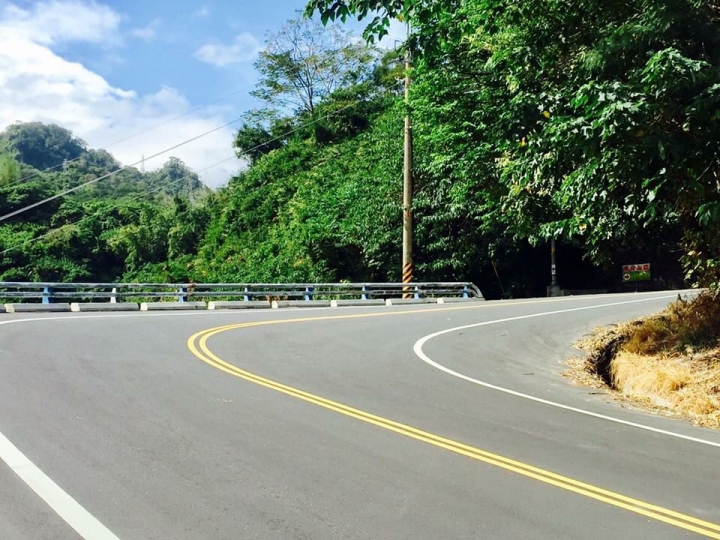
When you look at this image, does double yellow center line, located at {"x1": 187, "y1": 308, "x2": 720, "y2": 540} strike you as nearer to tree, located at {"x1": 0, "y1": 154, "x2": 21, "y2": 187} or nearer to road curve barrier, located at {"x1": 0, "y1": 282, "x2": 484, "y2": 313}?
road curve barrier, located at {"x1": 0, "y1": 282, "x2": 484, "y2": 313}

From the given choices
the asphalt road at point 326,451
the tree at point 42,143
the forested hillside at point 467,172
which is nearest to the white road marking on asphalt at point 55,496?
the asphalt road at point 326,451

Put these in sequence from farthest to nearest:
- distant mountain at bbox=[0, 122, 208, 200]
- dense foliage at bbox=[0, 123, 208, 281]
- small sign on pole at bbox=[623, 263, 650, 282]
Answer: distant mountain at bbox=[0, 122, 208, 200] < dense foliage at bbox=[0, 123, 208, 281] < small sign on pole at bbox=[623, 263, 650, 282]

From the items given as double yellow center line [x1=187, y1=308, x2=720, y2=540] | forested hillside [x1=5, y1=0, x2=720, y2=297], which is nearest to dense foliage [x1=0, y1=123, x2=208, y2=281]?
forested hillside [x1=5, y1=0, x2=720, y2=297]

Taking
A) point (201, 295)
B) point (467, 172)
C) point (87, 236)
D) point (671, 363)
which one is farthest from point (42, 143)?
point (671, 363)

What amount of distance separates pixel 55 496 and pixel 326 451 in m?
2.40

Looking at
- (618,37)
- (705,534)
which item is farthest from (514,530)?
(618,37)

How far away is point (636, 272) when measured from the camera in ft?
128

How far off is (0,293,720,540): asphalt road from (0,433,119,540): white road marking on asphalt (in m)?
0.02

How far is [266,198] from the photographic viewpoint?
5056cm

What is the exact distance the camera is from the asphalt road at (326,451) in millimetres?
4742

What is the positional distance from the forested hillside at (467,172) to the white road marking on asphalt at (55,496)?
6.84 m

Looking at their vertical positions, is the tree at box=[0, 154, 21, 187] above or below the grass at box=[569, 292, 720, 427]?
above

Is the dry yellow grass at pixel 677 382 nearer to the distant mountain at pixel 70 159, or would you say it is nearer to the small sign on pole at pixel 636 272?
the small sign on pole at pixel 636 272

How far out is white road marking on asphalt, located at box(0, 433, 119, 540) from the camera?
14.6 feet
